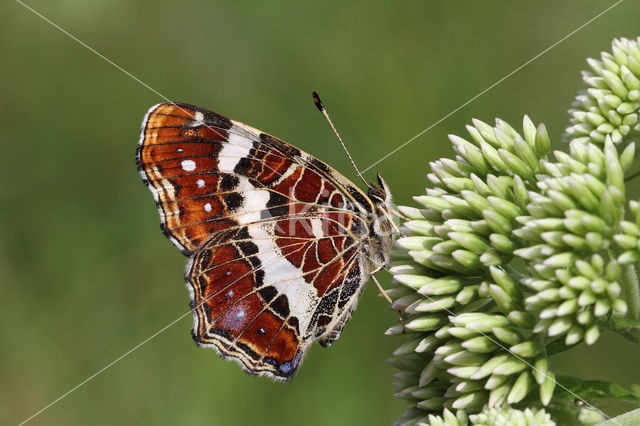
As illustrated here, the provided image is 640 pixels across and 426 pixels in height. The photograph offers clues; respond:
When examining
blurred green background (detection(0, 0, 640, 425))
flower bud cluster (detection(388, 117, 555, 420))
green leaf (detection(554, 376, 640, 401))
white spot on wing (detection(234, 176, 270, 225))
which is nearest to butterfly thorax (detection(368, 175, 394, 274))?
flower bud cluster (detection(388, 117, 555, 420))

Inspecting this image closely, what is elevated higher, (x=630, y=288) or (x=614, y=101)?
(x=614, y=101)

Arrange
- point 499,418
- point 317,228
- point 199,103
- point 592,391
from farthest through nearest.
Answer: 1. point 199,103
2. point 317,228
3. point 592,391
4. point 499,418

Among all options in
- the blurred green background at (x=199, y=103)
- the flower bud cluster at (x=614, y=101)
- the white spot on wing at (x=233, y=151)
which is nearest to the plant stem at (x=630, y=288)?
the flower bud cluster at (x=614, y=101)

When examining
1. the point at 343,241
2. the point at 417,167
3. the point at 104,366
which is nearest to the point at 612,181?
the point at 343,241

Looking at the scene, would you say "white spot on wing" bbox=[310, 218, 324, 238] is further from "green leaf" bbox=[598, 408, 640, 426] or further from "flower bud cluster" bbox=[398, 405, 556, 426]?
"green leaf" bbox=[598, 408, 640, 426]

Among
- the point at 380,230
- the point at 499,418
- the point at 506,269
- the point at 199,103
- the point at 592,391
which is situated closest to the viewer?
the point at 499,418

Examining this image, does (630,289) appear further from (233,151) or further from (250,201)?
(233,151)

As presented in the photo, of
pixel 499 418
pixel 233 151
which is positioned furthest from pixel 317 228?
pixel 499 418

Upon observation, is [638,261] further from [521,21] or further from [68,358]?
[68,358]
